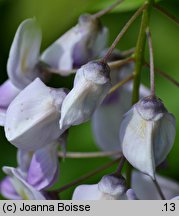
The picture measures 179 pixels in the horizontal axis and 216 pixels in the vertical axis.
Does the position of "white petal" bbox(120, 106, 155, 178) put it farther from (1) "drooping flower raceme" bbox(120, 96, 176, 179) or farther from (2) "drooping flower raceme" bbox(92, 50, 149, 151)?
(2) "drooping flower raceme" bbox(92, 50, 149, 151)

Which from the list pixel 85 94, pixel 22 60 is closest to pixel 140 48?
pixel 85 94

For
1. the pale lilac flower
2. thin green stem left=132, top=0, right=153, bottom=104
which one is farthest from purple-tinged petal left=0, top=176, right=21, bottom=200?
thin green stem left=132, top=0, right=153, bottom=104

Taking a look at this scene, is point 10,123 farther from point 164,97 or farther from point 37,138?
point 164,97

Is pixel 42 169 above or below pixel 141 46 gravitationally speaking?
below

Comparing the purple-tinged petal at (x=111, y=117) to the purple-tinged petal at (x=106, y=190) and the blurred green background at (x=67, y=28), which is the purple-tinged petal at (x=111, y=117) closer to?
the blurred green background at (x=67, y=28)

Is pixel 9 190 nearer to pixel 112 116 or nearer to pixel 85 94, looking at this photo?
pixel 112 116
